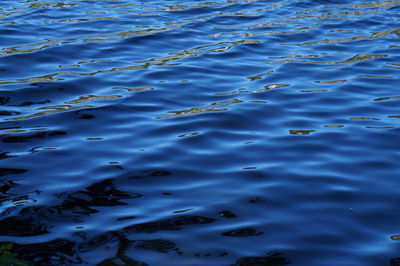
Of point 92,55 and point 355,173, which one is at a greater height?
point 92,55

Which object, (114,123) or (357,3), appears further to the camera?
(357,3)

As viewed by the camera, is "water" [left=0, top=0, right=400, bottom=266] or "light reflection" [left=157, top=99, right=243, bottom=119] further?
"light reflection" [left=157, top=99, right=243, bottom=119]

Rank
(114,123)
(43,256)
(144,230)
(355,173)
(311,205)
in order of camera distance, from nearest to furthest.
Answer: (43,256) < (144,230) < (311,205) < (355,173) < (114,123)

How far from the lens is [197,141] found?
19.9 feet

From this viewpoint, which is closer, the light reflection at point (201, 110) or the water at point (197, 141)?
the water at point (197, 141)

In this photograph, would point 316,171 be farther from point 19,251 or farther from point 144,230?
point 19,251

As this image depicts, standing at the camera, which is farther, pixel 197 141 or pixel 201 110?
pixel 201 110

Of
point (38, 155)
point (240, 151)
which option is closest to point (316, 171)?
point (240, 151)

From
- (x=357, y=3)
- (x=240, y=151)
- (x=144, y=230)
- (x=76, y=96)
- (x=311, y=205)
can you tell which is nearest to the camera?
(x=144, y=230)

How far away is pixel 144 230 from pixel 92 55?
4479 millimetres

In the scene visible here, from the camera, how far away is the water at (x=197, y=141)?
4441mm

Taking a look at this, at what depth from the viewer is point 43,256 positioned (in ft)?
13.7

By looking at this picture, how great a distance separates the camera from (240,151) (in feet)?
19.2

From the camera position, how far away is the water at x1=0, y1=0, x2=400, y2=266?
444 cm
